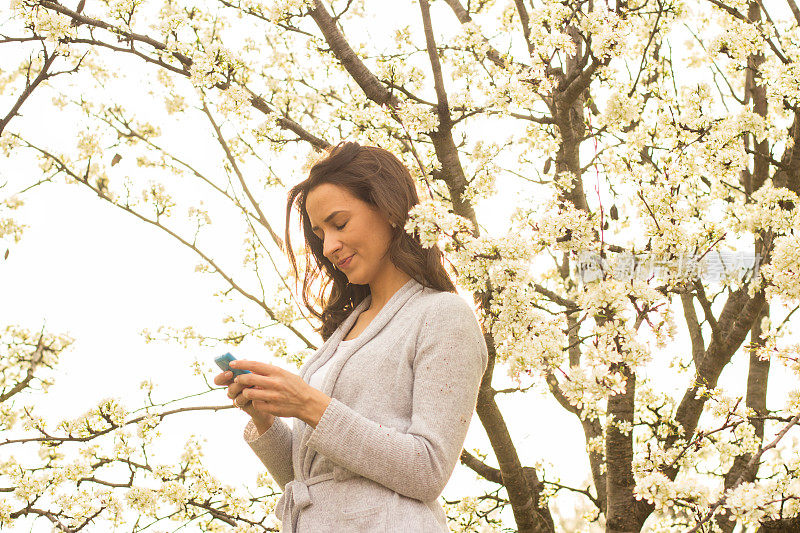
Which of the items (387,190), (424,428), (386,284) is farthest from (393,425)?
→ (387,190)

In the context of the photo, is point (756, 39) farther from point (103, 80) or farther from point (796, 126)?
point (103, 80)

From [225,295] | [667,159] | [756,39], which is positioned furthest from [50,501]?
[756,39]

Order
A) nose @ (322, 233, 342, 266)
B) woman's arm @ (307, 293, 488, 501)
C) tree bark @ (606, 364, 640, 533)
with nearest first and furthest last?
woman's arm @ (307, 293, 488, 501) < nose @ (322, 233, 342, 266) < tree bark @ (606, 364, 640, 533)

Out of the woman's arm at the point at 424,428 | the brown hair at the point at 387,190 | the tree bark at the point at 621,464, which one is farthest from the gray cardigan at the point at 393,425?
the tree bark at the point at 621,464

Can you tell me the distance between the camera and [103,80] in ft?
19.7

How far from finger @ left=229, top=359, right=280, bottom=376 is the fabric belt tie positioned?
342 millimetres

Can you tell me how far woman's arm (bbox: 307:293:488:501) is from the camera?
1805 mm

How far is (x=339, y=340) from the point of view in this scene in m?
2.38

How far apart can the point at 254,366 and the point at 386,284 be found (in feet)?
1.86

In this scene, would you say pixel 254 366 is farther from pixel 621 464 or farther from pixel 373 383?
pixel 621 464

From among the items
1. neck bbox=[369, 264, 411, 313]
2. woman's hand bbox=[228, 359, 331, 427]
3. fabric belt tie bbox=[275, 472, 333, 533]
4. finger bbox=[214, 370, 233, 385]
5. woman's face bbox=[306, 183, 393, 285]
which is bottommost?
fabric belt tie bbox=[275, 472, 333, 533]

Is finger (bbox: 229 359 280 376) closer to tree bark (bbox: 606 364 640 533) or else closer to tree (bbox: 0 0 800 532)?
tree (bbox: 0 0 800 532)

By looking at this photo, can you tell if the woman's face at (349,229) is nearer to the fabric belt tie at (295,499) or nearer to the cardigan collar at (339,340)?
the cardigan collar at (339,340)

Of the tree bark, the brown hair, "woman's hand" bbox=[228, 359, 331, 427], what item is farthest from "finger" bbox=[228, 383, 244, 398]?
the tree bark
